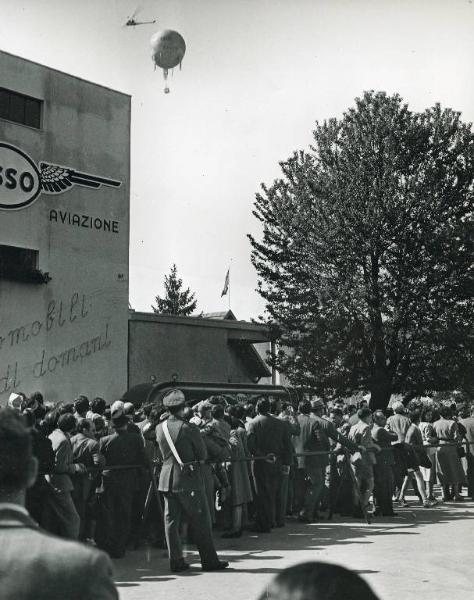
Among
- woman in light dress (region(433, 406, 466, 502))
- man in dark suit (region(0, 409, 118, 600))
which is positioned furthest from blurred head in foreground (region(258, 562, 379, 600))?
woman in light dress (region(433, 406, 466, 502))

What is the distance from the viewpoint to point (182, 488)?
381 inches

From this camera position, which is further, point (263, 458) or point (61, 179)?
point (61, 179)

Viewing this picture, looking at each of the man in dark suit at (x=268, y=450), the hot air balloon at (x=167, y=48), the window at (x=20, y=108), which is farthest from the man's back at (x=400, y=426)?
the window at (x=20, y=108)

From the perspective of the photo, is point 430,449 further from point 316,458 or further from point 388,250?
point 388,250

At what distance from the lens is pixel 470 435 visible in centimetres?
1773

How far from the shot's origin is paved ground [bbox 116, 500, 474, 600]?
8.50 metres

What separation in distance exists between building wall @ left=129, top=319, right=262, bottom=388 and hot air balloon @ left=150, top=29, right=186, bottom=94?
496 inches

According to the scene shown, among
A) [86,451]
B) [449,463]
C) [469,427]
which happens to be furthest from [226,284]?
[86,451]

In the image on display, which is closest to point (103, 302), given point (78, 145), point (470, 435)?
point (78, 145)

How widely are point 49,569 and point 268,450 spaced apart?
11.1 metres

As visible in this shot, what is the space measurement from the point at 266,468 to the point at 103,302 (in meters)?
16.9

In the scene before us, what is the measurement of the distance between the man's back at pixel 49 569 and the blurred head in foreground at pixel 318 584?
0.61 metres

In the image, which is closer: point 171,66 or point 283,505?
point 283,505

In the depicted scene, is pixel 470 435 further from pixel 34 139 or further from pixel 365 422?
pixel 34 139
